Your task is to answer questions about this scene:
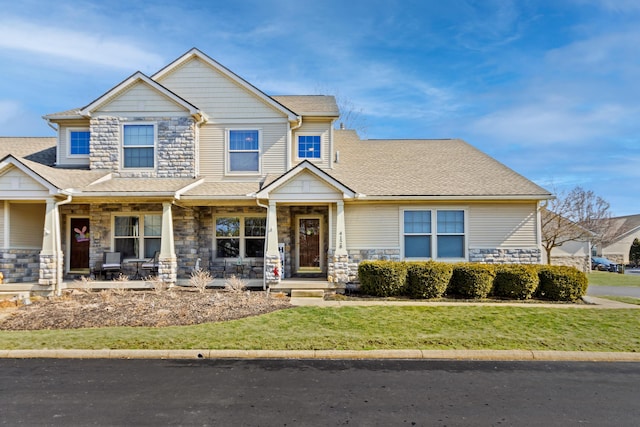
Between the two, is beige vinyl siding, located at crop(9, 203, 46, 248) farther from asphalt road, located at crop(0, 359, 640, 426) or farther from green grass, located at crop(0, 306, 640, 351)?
asphalt road, located at crop(0, 359, 640, 426)

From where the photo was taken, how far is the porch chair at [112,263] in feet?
49.4

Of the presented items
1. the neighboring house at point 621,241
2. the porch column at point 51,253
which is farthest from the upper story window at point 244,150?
the neighboring house at point 621,241

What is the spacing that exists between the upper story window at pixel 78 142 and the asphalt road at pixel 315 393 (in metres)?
10.6

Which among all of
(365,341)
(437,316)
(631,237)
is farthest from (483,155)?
(631,237)

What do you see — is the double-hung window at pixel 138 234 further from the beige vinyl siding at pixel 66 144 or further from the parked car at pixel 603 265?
the parked car at pixel 603 265

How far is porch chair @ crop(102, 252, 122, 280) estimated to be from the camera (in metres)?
15.1

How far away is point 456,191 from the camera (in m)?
15.2

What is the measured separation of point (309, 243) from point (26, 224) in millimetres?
9472

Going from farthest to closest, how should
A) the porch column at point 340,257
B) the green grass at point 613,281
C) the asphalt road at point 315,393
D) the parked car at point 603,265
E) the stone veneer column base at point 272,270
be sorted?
the parked car at point 603,265 → the green grass at point 613,281 → the porch column at point 340,257 → the stone veneer column base at point 272,270 → the asphalt road at point 315,393

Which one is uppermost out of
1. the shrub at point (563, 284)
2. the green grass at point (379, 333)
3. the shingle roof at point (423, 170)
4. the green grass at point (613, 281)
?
the shingle roof at point (423, 170)

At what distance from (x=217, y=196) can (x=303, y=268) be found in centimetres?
424

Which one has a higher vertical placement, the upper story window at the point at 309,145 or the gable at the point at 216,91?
the gable at the point at 216,91

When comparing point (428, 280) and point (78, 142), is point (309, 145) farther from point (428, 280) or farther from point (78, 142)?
point (78, 142)

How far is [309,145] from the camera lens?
17.0m
